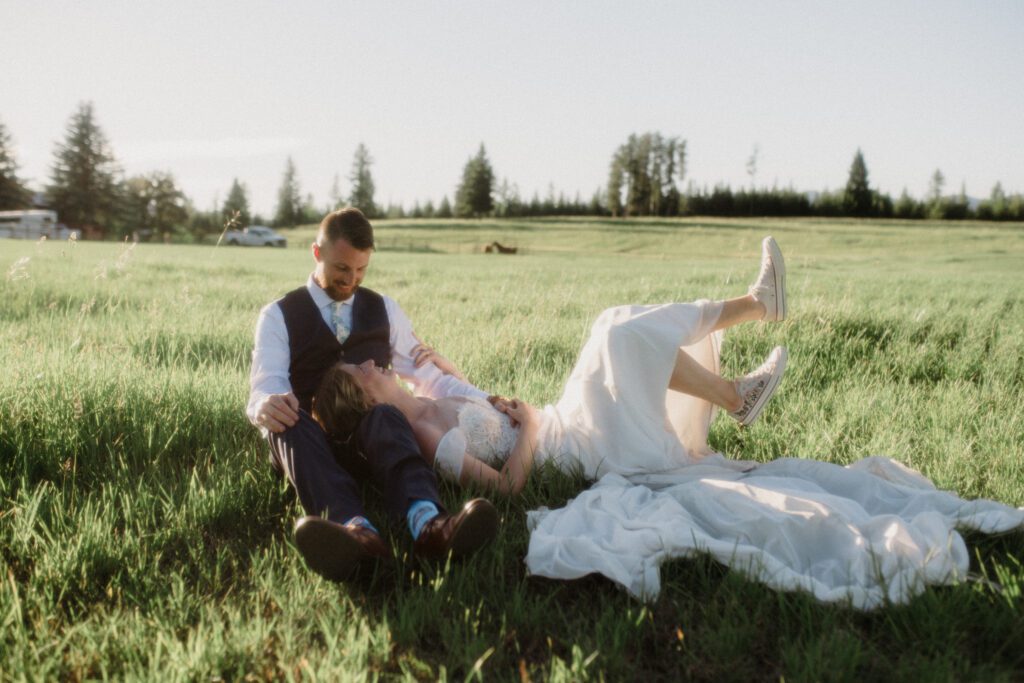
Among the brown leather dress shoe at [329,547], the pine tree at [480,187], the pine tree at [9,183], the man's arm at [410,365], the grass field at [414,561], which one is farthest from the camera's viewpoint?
the pine tree at [480,187]

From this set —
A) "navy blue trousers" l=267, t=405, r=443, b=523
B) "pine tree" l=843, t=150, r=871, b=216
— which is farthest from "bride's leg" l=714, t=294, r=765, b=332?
"pine tree" l=843, t=150, r=871, b=216

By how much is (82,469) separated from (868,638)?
3537 mm

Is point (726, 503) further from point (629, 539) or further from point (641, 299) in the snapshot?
point (641, 299)

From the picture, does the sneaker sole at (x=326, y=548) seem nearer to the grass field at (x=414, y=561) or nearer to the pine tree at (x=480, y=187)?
the grass field at (x=414, y=561)

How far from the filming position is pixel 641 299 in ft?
33.5

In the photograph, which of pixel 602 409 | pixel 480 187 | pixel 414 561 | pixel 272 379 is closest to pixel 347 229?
pixel 272 379

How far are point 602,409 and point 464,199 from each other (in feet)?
295

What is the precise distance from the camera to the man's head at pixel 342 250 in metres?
3.85

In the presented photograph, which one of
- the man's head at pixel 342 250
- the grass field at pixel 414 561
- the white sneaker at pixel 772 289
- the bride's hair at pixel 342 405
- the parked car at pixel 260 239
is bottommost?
the grass field at pixel 414 561

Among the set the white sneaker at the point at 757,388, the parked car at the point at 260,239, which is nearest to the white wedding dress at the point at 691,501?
the white sneaker at the point at 757,388

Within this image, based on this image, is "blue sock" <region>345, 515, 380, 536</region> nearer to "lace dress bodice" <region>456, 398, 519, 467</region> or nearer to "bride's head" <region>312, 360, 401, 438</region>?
"bride's head" <region>312, 360, 401, 438</region>

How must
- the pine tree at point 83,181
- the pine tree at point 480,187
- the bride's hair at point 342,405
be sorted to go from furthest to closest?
the pine tree at point 480,187, the pine tree at point 83,181, the bride's hair at point 342,405

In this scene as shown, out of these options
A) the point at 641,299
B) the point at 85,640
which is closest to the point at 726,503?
the point at 85,640

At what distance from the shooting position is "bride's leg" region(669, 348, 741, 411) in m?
3.69
